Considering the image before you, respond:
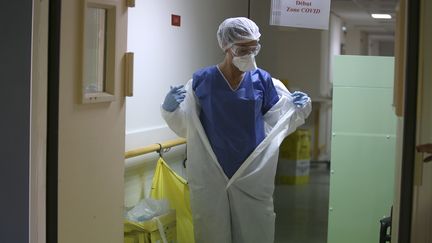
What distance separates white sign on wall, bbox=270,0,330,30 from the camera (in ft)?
10.8

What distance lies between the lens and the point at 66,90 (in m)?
1.87

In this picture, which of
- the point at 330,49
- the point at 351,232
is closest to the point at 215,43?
the point at 330,49

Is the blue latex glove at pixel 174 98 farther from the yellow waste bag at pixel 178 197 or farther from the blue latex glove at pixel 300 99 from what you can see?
the blue latex glove at pixel 300 99

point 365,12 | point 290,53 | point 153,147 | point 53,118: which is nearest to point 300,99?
point 153,147

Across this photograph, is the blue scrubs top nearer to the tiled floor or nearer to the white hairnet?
the white hairnet

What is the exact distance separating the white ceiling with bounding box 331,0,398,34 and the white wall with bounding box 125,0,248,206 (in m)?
1.52

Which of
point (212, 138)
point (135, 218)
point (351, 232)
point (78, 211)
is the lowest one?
point (351, 232)

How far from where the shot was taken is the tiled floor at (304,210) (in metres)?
4.31

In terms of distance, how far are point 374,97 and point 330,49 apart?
1264mm

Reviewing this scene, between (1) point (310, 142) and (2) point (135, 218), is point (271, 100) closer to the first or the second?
(2) point (135, 218)

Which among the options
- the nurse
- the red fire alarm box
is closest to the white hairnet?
the nurse

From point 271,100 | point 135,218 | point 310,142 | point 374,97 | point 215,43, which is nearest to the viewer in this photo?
point 135,218

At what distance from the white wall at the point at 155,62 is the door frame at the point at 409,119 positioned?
5.27 feet

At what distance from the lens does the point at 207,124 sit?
295 centimetres
